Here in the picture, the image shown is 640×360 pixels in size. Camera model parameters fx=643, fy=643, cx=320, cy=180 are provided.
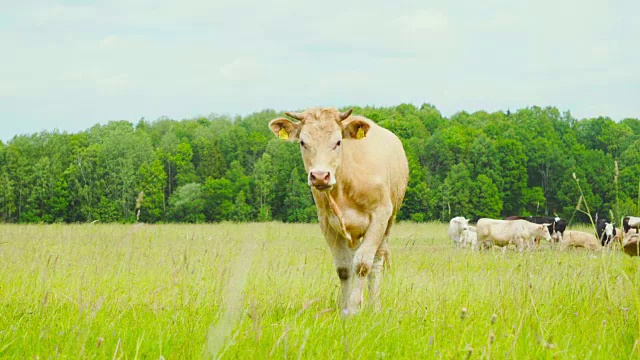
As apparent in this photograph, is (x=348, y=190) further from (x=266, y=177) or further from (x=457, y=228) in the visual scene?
(x=266, y=177)

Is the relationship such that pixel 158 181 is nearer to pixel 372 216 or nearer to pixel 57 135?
pixel 57 135

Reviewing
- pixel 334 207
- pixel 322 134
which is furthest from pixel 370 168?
pixel 322 134

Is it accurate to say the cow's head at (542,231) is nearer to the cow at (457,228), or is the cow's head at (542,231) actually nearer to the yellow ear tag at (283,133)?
the cow at (457,228)

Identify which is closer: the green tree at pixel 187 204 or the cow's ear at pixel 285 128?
the cow's ear at pixel 285 128

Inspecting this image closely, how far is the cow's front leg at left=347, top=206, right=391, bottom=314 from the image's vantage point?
6223 millimetres

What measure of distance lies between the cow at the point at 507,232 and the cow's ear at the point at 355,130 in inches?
652

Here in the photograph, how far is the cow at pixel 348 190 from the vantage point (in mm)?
6418

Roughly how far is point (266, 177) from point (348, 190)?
68796mm

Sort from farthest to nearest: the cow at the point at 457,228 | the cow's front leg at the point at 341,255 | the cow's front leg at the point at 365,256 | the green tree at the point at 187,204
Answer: the green tree at the point at 187,204 < the cow at the point at 457,228 < the cow's front leg at the point at 341,255 < the cow's front leg at the point at 365,256

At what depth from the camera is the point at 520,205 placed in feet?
251

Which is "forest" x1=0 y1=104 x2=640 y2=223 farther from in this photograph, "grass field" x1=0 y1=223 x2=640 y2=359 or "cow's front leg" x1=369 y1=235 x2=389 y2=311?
"grass field" x1=0 y1=223 x2=640 y2=359

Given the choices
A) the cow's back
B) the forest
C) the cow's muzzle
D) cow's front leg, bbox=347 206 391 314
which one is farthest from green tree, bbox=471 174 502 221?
the cow's muzzle

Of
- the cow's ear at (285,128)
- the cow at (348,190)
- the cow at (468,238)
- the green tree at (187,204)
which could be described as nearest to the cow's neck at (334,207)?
the cow at (348,190)

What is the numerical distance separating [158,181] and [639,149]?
57.2m
